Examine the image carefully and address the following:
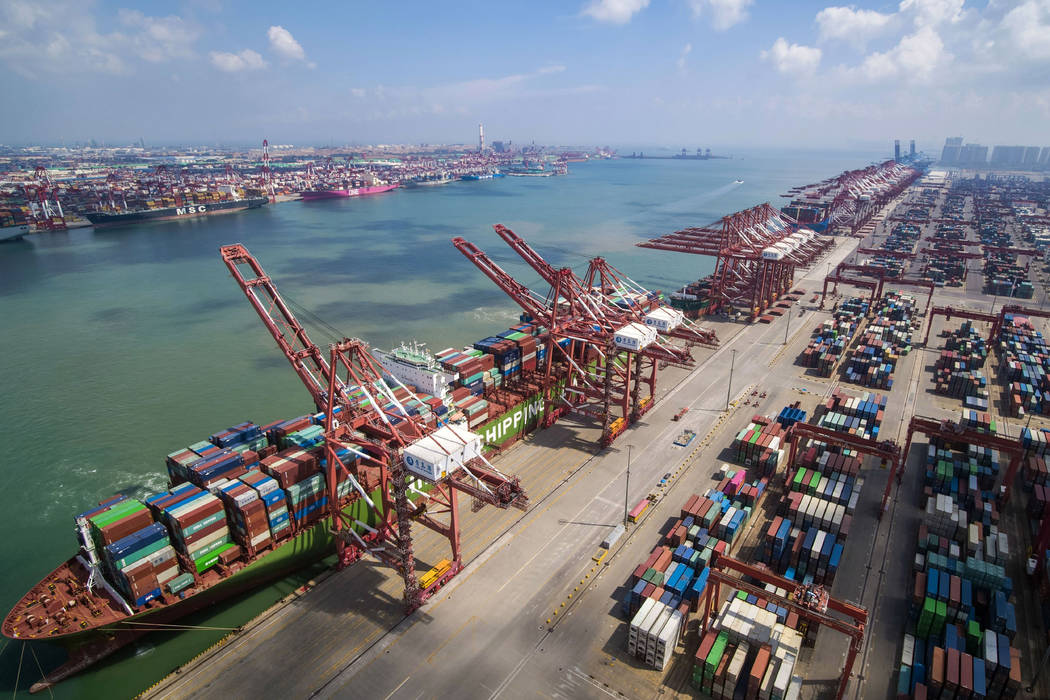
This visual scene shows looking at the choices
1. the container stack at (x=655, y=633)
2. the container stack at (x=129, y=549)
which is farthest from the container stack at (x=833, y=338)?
the container stack at (x=129, y=549)

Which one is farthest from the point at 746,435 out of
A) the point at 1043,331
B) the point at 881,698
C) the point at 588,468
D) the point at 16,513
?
the point at 1043,331

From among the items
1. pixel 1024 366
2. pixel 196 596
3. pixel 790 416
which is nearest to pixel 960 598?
pixel 790 416

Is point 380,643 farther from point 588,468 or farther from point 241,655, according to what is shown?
point 588,468

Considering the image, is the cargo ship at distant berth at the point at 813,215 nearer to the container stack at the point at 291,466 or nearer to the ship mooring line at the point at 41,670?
the container stack at the point at 291,466

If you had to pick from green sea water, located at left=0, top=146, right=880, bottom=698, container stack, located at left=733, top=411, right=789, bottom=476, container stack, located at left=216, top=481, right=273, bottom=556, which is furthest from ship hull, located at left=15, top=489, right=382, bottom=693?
container stack, located at left=733, top=411, right=789, bottom=476

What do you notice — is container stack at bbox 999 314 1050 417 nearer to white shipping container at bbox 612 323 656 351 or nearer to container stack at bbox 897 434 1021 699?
container stack at bbox 897 434 1021 699
